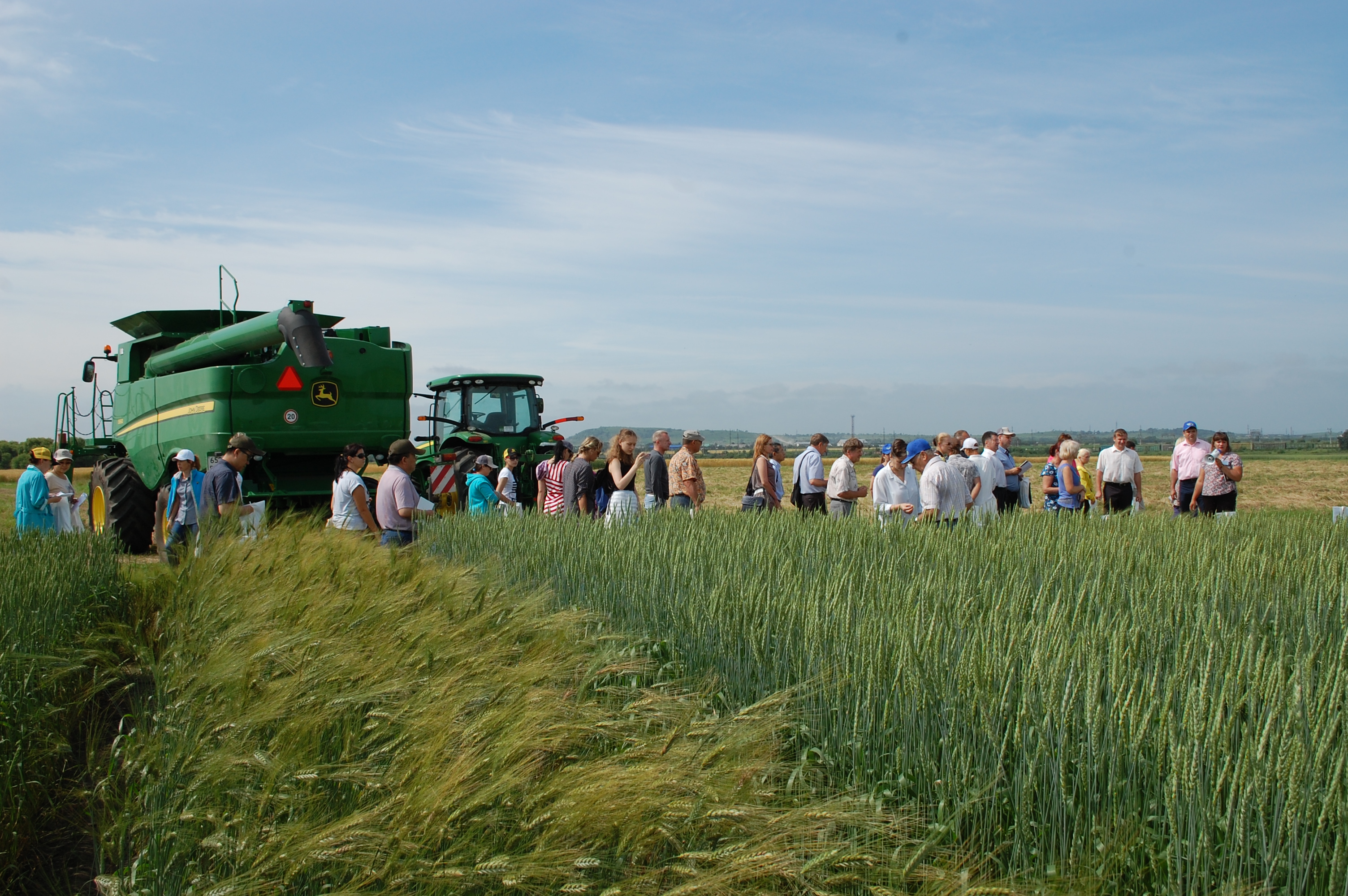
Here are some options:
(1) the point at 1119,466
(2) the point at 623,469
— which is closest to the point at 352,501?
(2) the point at 623,469

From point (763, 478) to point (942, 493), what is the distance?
2103 mm

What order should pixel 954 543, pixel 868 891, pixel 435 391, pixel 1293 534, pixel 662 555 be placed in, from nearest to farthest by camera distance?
pixel 868 891 → pixel 662 555 → pixel 954 543 → pixel 1293 534 → pixel 435 391

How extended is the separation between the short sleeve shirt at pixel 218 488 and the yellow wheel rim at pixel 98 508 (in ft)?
15.5

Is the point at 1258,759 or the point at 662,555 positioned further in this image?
the point at 662,555

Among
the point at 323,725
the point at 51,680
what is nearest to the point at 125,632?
the point at 51,680

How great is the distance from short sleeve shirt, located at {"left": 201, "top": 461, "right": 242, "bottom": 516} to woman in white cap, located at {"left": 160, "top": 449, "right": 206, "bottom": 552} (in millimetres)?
55

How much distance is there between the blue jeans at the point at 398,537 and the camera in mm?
6492

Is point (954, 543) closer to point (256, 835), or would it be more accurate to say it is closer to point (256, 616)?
point (256, 616)

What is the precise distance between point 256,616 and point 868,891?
2812 millimetres

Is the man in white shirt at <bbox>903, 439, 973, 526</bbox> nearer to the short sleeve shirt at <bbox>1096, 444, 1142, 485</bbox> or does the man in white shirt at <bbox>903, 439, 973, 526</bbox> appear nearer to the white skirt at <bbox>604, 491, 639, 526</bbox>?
the white skirt at <bbox>604, 491, 639, 526</bbox>

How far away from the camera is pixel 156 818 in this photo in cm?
204

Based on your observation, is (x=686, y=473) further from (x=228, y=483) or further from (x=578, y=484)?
(x=228, y=483)

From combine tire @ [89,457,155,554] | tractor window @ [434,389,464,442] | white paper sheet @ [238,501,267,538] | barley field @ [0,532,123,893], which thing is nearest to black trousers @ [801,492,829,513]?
white paper sheet @ [238,501,267,538]

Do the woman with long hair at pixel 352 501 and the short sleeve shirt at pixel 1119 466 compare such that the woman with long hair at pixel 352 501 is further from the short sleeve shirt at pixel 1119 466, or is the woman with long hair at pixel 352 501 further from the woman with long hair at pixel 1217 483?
the woman with long hair at pixel 1217 483
